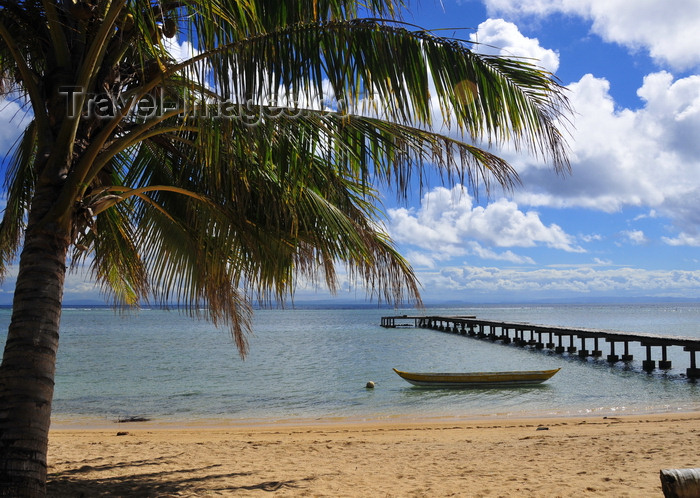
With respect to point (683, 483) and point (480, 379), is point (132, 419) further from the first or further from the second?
point (683, 483)

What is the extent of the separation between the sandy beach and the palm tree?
7.35ft

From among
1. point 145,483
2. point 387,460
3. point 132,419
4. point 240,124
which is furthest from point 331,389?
point 240,124

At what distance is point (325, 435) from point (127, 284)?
5066mm

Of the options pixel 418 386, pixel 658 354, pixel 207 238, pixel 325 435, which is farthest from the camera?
pixel 658 354

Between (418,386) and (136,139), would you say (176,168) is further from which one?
(418,386)

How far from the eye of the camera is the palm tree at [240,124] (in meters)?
3.70

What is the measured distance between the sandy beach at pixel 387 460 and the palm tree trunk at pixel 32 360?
2021 millimetres

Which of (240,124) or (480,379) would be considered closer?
(240,124)

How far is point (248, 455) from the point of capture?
333 inches

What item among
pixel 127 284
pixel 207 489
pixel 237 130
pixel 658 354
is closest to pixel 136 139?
pixel 237 130

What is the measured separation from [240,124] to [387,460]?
17.9 ft

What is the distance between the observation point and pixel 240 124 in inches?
166

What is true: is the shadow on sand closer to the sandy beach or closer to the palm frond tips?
the sandy beach

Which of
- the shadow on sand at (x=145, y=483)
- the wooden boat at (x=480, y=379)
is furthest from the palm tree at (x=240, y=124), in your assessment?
the wooden boat at (x=480, y=379)
